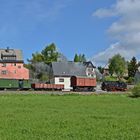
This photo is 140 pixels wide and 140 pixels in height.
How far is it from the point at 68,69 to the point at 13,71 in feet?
59.4

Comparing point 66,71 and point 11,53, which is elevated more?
point 11,53

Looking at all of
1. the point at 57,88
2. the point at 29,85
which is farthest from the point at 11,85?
the point at 57,88

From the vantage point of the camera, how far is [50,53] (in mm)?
147500

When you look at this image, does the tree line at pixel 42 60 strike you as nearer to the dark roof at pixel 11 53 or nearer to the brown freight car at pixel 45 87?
the dark roof at pixel 11 53

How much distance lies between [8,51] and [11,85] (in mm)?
A: 26076

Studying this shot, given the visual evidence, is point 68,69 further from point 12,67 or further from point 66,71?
point 12,67

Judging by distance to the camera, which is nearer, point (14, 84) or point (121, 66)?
point (14, 84)

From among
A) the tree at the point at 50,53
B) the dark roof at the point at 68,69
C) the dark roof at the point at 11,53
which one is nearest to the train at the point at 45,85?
the dark roof at the point at 68,69

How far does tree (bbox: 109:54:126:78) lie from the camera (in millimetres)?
172625

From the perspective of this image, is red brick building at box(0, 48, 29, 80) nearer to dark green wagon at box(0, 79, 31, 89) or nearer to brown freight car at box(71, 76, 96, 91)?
dark green wagon at box(0, 79, 31, 89)

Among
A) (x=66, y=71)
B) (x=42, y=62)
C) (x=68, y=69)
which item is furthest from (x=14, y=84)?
(x=42, y=62)

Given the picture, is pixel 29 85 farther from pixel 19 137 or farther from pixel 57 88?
pixel 19 137

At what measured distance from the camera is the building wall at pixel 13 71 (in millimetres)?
112000

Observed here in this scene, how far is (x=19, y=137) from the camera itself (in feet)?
48.2
